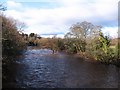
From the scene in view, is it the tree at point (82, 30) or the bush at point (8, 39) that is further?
the tree at point (82, 30)

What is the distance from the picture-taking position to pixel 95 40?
40.2 m

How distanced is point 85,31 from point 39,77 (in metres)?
27.7

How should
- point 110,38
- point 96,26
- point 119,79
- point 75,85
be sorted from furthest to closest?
point 96,26, point 110,38, point 119,79, point 75,85

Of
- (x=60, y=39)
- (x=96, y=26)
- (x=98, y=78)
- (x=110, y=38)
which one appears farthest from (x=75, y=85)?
(x=60, y=39)

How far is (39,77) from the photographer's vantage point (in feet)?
80.4

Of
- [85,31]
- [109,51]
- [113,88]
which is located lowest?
[113,88]

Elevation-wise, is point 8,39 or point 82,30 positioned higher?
point 82,30

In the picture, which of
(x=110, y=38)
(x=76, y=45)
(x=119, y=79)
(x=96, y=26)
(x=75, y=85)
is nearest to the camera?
(x=75, y=85)

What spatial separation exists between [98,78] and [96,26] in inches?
948

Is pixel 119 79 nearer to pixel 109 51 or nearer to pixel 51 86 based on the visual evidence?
pixel 51 86

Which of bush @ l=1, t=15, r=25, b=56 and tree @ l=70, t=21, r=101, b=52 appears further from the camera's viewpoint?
tree @ l=70, t=21, r=101, b=52

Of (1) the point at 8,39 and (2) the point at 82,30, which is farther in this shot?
(2) the point at 82,30

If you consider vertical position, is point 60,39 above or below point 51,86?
above

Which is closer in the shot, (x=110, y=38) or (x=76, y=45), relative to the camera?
(x=110, y=38)
